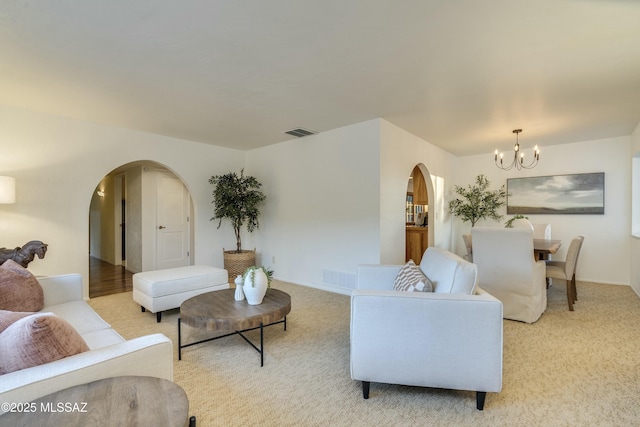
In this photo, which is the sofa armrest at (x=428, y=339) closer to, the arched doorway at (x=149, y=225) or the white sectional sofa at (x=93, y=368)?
the white sectional sofa at (x=93, y=368)

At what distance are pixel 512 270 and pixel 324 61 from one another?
278cm

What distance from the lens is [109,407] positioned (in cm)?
92

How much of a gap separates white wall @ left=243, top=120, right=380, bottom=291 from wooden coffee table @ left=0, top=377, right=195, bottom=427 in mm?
3150

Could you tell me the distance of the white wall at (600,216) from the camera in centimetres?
463

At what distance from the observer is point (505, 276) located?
10.3ft

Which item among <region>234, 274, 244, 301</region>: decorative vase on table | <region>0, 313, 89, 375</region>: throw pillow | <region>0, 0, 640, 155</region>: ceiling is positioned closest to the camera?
<region>0, 313, 89, 375</region>: throw pillow

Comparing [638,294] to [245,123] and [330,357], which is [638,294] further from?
[245,123]

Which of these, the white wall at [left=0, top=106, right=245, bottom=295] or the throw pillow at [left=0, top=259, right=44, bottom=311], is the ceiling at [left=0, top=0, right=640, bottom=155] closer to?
the white wall at [left=0, top=106, right=245, bottom=295]

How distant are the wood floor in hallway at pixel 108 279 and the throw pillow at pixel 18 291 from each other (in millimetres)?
2197

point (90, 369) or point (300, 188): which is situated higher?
point (300, 188)

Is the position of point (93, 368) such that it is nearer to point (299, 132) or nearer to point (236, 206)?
point (299, 132)

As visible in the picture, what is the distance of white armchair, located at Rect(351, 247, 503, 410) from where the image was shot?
164 cm

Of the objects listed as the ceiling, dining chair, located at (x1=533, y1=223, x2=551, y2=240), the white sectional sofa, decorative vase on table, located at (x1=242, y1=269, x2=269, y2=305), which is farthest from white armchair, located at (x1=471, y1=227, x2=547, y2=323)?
the white sectional sofa

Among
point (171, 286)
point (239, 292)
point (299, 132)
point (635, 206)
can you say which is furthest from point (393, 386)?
point (635, 206)
